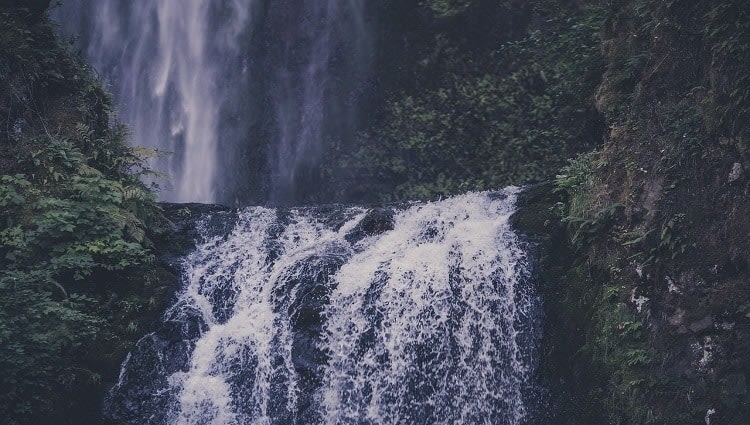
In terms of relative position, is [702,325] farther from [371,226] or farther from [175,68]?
[175,68]

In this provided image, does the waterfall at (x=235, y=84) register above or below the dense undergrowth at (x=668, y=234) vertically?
above

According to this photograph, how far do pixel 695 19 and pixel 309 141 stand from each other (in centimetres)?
1321

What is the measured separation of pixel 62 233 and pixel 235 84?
12.5m

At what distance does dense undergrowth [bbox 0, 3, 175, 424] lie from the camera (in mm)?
9492

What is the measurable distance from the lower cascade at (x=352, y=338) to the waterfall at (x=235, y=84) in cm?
916

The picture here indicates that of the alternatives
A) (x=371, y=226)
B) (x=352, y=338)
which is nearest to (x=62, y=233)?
(x=352, y=338)

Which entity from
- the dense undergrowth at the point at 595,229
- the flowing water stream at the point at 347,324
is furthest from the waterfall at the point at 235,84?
the dense undergrowth at the point at 595,229

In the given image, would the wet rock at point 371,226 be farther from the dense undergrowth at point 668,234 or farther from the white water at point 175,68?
the white water at point 175,68

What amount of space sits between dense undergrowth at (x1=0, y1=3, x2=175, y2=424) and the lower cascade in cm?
65

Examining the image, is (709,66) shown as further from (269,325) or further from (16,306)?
(16,306)

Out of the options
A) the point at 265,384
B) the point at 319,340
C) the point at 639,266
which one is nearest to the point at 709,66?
the point at 639,266

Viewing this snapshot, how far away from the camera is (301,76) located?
71.5ft

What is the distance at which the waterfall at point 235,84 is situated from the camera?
21.1m

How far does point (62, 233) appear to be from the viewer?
10656mm
